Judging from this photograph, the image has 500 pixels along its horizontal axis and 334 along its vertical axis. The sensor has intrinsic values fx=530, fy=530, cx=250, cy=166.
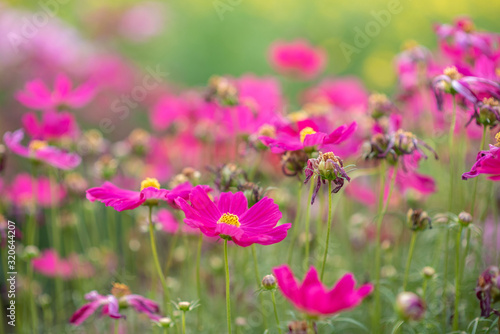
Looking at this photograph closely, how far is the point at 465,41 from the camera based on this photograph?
955 mm

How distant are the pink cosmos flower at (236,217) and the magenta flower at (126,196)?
0.06 meters

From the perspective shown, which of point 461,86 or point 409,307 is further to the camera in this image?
point 461,86

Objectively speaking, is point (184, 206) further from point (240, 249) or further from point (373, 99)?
point (240, 249)

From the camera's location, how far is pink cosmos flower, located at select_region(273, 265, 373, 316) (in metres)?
0.51

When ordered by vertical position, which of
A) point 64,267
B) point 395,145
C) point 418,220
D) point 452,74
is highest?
point 452,74

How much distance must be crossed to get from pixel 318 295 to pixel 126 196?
364mm

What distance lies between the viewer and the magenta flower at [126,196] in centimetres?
71

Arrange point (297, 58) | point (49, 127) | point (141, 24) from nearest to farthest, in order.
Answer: point (49, 127) → point (297, 58) → point (141, 24)

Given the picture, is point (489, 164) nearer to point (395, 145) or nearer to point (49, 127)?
point (395, 145)

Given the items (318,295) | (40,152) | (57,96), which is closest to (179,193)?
(318,295)

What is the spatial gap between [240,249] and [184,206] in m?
0.67

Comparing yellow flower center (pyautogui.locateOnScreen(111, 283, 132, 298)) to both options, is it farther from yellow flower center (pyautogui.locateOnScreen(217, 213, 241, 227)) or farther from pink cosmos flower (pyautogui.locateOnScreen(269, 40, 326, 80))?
pink cosmos flower (pyautogui.locateOnScreen(269, 40, 326, 80))

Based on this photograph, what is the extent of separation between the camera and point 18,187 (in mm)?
1267

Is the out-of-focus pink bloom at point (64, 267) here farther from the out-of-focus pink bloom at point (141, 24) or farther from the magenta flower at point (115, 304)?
the out-of-focus pink bloom at point (141, 24)
